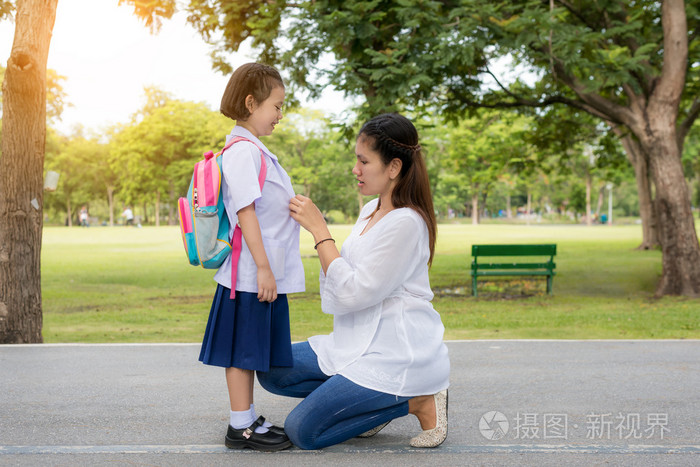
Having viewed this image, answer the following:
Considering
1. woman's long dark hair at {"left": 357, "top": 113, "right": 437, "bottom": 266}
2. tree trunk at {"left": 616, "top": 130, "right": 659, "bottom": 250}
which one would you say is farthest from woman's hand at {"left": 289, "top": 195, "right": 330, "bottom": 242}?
tree trunk at {"left": 616, "top": 130, "right": 659, "bottom": 250}

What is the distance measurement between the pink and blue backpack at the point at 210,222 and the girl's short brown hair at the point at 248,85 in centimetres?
18

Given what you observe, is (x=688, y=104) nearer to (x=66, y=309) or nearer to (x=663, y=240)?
(x=663, y=240)

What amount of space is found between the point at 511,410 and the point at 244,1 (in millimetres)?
11910

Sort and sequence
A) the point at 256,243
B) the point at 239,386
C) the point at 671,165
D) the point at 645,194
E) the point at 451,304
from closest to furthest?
the point at 256,243, the point at 239,386, the point at 451,304, the point at 671,165, the point at 645,194

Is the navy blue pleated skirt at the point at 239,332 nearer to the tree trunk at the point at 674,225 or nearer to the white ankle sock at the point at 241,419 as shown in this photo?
the white ankle sock at the point at 241,419

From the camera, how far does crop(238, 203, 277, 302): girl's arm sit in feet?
11.7

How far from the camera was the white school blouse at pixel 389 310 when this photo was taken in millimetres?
3502

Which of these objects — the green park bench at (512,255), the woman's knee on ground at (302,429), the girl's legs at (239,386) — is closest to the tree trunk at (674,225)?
the green park bench at (512,255)

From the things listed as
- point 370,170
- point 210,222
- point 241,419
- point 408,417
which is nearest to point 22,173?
point 210,222

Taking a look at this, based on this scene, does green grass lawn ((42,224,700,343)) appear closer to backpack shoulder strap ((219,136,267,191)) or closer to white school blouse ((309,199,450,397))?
white school blouse ((309,199,450,397))

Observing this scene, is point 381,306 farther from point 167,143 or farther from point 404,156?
point 167,143

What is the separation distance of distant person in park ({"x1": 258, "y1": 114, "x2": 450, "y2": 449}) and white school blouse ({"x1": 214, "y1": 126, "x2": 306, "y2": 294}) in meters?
0.11

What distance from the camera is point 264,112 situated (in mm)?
3727

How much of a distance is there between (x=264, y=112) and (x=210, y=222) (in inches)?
24.9
